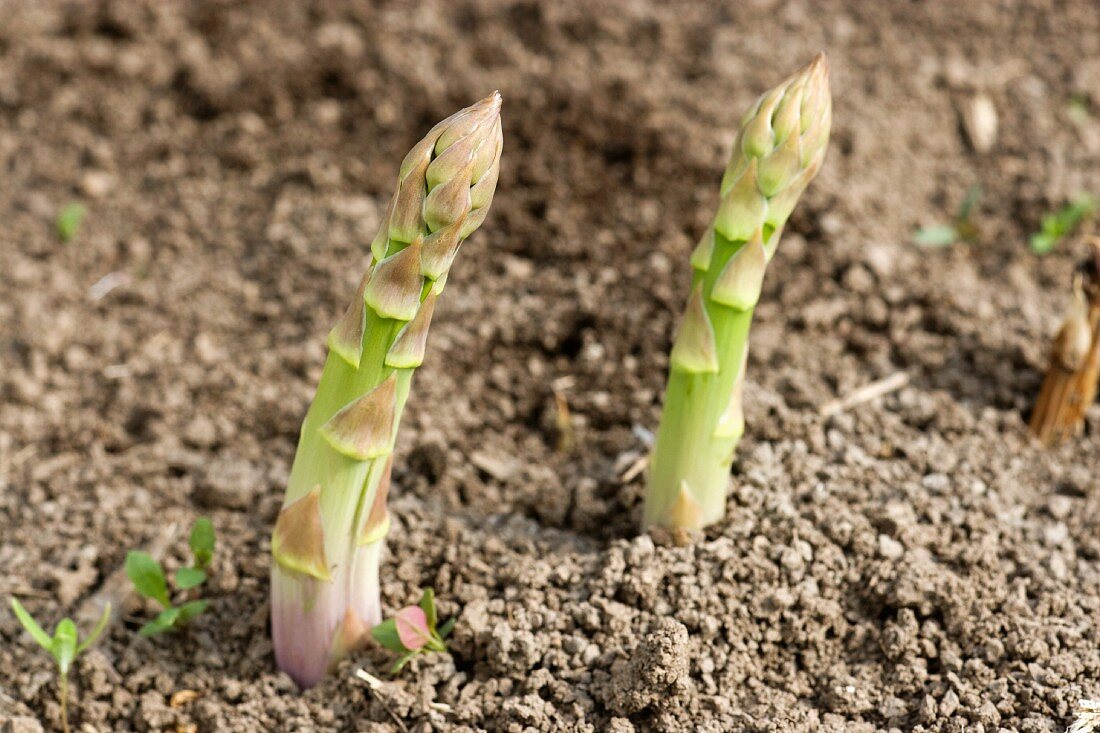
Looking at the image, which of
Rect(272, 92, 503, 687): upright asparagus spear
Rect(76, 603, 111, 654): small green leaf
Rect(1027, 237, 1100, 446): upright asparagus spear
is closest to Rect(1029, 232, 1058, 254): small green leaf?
Rect(1027, 237, 1100, 446): upright asparagus spear

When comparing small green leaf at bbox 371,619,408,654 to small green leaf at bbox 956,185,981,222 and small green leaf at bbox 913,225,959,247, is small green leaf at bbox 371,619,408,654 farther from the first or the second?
small green leaf at bbox 956,185,981,222

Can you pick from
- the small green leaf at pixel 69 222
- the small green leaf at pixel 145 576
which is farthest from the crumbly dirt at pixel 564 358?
the small green leaf at pixel 145 576

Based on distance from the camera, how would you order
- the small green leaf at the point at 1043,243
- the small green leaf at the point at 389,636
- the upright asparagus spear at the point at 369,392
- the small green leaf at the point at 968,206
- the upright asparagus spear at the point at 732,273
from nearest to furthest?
the upright asparagus spear at the point at 369,392
the upright asparagus spear at the point at 732,273
the small green leaf at the point at 389,636
the small green leaf at the point at 1043,243
the small green leaf at the point at 968,206

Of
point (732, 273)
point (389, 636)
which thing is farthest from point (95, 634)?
point (732, 273)

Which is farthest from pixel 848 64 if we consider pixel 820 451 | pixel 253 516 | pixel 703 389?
pixel 253 516

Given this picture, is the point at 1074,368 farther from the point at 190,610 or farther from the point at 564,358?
the point at 190,610

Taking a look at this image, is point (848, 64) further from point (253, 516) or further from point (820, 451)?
point (253, 516)

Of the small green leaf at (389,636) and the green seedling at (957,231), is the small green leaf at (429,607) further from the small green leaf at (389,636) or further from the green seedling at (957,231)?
the green seedling at (957,231)

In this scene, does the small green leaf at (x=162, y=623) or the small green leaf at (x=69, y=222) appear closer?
the small green leaf at (x=162, y=623)
